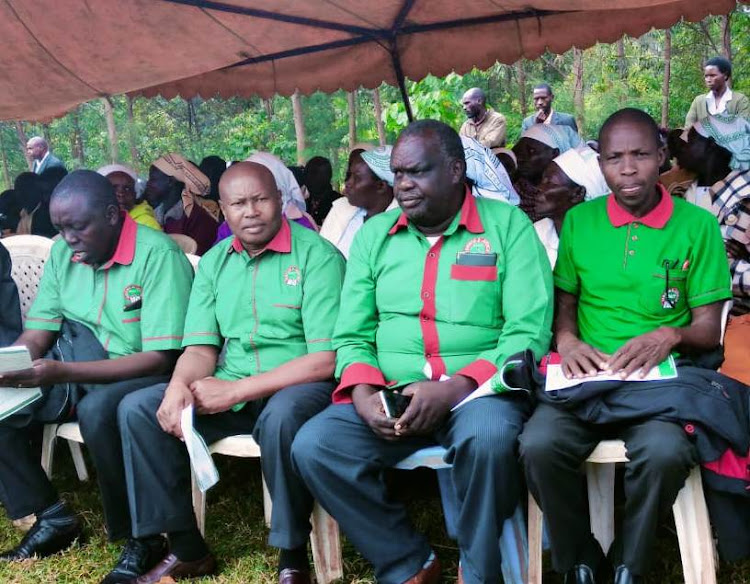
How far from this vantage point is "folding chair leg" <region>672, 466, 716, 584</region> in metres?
2.53

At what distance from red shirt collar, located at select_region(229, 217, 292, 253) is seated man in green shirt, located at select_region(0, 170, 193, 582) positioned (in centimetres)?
32

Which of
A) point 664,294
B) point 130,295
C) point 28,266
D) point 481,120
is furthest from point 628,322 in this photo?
point 481,120

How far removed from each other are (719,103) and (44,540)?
321 inches

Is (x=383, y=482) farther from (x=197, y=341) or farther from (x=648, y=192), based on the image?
(x=648, y=192)

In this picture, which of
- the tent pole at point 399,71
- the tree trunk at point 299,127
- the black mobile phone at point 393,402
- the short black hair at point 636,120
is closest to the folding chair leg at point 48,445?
the black mobile phone at point 393,402

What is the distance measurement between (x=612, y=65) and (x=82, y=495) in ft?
52.2

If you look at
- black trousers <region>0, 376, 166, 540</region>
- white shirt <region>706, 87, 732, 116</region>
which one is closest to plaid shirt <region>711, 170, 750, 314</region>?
black trousers <region>0, 376, 166, 540</region>

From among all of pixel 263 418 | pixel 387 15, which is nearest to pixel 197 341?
pixel 263 418

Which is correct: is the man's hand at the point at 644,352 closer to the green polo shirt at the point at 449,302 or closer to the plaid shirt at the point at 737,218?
the green polo shirt at the point at 449,302

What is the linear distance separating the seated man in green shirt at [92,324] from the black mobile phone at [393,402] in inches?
42.9

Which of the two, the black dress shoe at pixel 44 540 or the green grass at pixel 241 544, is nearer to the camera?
the green grass at pixel 241 544

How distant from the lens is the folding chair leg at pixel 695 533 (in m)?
2.53

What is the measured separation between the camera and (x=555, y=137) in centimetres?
518

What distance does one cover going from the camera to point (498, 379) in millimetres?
2727
